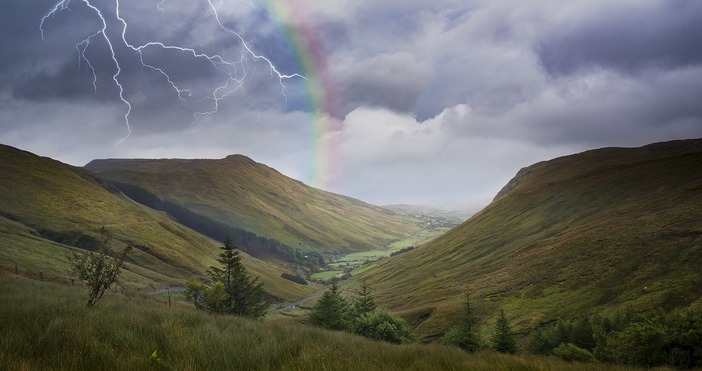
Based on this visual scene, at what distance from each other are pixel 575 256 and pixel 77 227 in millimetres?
152969

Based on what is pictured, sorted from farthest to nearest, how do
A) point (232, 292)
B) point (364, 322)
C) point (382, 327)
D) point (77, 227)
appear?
point (77, 227) < point (232, 292) < point (364, 322) < point (382, 327)

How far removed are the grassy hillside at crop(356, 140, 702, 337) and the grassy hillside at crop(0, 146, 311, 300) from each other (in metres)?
65.6

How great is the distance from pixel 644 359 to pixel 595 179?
13914 centimetres

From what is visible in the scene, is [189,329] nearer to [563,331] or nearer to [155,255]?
[563,331]

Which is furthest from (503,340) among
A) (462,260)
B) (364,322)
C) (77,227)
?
(77,227)

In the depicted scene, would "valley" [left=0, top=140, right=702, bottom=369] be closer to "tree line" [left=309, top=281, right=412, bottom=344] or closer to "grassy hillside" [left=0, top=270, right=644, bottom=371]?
"grassy hillside" [left=0, top=270, right=644, bottom=371]

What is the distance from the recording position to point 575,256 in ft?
276

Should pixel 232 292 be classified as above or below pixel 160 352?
below

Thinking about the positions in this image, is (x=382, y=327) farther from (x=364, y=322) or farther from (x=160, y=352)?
(x=160, y=352)

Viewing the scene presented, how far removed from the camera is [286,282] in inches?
6624

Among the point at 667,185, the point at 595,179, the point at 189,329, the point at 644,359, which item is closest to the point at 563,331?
the point at 644,359

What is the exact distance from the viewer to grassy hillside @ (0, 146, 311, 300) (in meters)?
92.4

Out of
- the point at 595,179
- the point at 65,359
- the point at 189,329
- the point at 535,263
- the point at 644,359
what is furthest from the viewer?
the point at 595,179

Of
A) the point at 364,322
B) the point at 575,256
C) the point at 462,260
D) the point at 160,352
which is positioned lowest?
the point at 462,260
